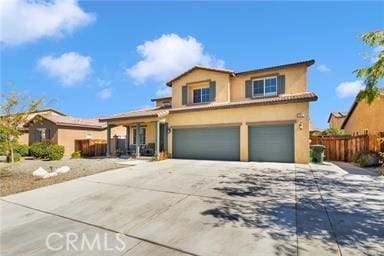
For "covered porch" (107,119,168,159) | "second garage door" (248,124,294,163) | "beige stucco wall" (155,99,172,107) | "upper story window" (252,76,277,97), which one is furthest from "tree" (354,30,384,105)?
"beige stucco wall" (155,99,172,107)

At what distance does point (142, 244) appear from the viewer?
184 inches

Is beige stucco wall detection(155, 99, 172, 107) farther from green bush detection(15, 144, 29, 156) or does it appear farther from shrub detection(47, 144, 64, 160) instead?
green bush detection(15, 144, 29, 156)

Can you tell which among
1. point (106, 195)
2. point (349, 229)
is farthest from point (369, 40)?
point (106, 195)

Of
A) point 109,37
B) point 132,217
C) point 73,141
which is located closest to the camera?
point 132,217

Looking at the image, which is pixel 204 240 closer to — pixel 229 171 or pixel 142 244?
pixel 142 244

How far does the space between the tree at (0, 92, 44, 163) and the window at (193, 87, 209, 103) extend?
39.6 ft

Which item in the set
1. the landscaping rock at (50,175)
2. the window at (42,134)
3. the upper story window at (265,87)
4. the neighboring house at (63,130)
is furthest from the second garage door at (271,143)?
the window at (42,134)

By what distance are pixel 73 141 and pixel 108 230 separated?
2170 cm

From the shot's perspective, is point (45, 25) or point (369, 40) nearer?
point (369, 40)

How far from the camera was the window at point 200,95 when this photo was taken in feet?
62.9

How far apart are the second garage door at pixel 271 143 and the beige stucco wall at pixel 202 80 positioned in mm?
4387

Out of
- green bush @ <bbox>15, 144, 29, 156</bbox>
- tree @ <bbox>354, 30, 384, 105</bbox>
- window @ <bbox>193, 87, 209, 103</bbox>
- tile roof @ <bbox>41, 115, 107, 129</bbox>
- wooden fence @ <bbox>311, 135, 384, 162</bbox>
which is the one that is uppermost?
window @ <bbox>193, 87, 209, 103</bbox>

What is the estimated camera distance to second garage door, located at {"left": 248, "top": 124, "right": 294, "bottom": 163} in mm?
13977

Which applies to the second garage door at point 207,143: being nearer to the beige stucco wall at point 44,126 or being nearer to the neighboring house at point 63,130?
the neighboring house at point 63,130
